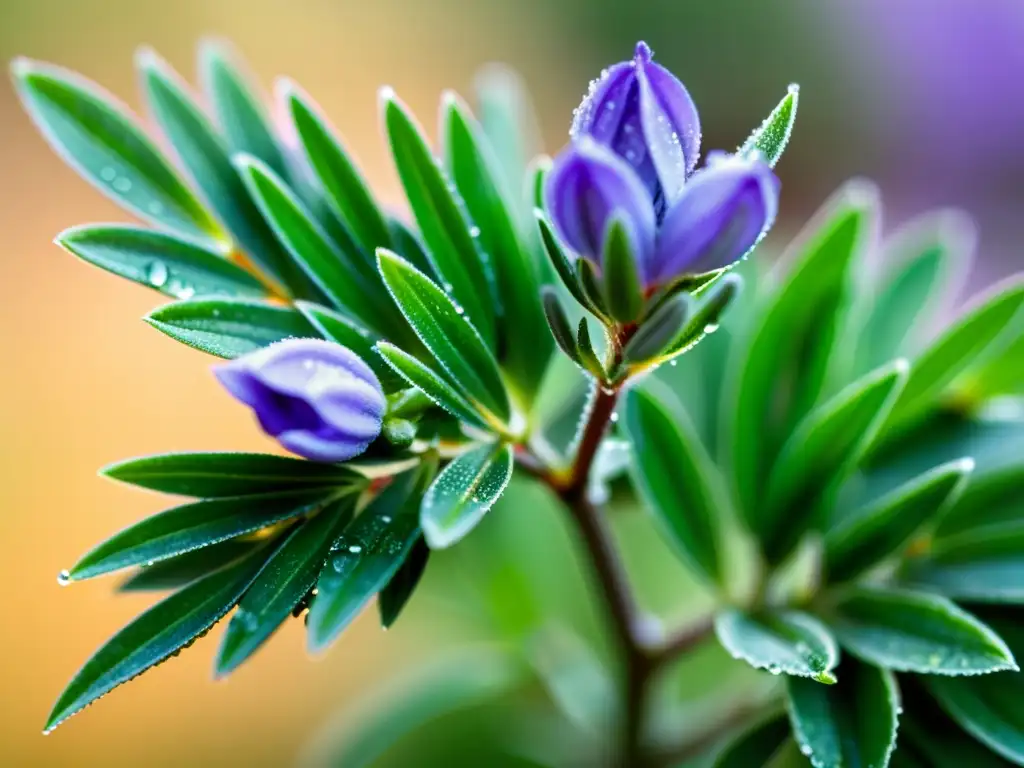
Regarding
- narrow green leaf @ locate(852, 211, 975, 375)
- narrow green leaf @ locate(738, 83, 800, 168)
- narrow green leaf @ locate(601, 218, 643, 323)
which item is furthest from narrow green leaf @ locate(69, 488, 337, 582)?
narrow green leaf @ locate(852, 211, 975, 375)

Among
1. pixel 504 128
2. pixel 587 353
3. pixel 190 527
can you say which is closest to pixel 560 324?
pixel 587 353

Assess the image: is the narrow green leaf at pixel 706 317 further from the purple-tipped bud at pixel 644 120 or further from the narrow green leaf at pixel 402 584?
the narrow green leaf at pixel 402 584

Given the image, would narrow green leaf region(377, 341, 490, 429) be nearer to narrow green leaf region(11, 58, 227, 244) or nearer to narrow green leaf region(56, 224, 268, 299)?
narrow green leaf region(56, 224, 268, 299)

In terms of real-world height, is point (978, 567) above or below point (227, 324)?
below

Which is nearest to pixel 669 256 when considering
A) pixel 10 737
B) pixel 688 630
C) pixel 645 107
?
pixel 645 107

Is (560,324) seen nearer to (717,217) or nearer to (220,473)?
(717,217)
